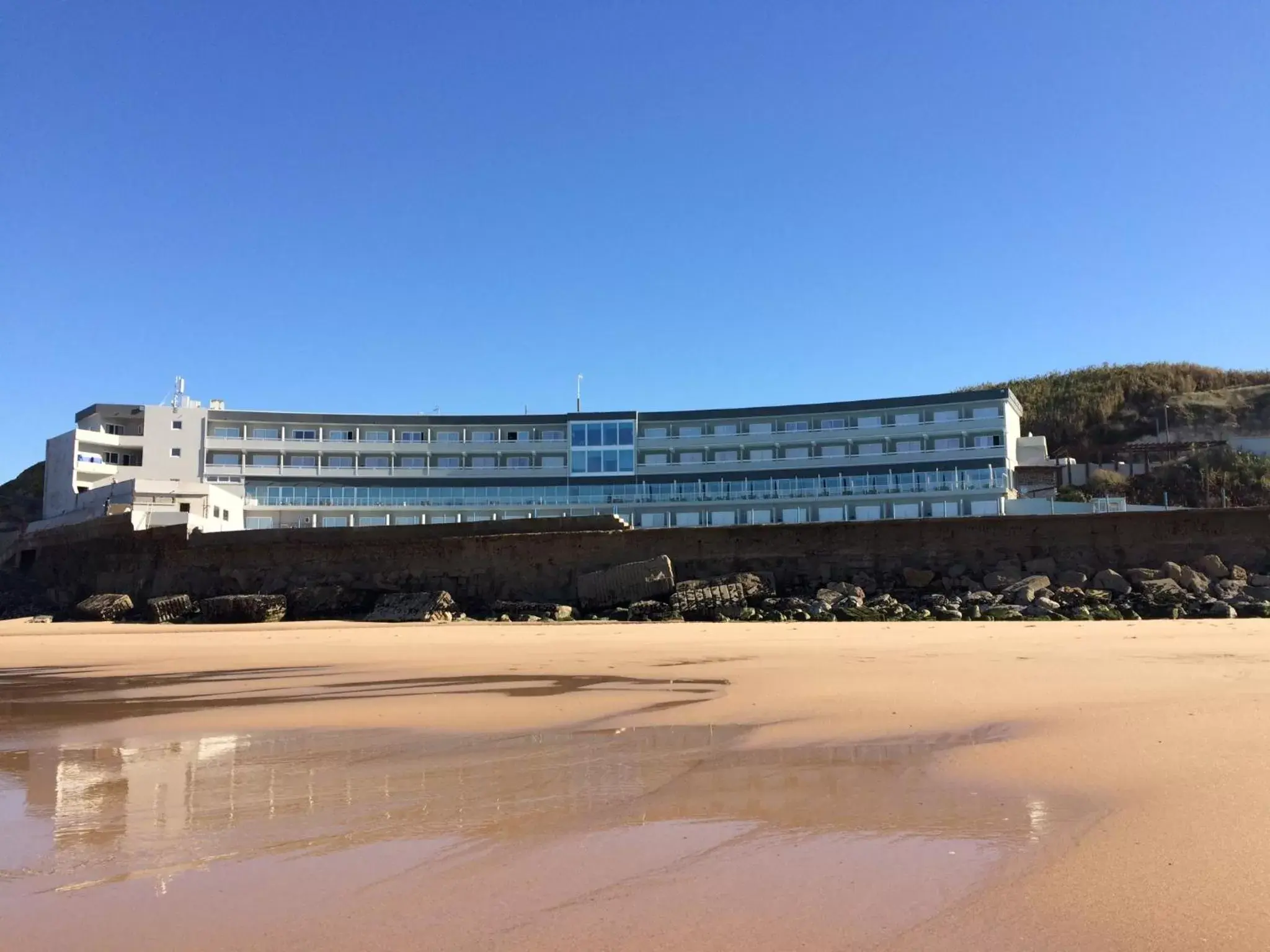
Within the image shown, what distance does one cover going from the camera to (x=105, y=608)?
32.2 meters

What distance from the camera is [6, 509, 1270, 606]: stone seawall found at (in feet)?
83.9

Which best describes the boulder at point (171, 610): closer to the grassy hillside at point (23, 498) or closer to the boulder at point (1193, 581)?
the boulder at point (1193, 581)

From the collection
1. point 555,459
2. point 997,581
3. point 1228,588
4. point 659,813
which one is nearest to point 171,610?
point 997,581

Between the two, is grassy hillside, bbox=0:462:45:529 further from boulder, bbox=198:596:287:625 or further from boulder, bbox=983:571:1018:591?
boulder, bbox=983:571:1018:591

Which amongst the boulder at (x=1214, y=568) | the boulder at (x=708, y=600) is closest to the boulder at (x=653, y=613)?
the boulder at (x=708, y=600)

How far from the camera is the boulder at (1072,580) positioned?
24.7m

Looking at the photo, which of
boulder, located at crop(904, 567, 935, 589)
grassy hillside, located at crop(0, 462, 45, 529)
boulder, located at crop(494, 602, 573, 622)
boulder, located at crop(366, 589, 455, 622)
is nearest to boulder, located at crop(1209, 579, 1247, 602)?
boulder, located at crop(904, 567, 935, 589)

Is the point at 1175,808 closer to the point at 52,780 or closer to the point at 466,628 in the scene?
the point at 52,780

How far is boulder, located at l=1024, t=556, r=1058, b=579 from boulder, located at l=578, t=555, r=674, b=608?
1038 centimetres

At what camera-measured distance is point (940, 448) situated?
5938 cm

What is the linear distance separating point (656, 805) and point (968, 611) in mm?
18955

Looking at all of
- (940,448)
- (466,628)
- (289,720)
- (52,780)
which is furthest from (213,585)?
(940,448)

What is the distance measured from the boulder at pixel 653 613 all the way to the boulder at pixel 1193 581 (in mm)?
13433

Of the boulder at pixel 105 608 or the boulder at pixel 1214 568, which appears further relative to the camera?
the boulder at pixel 105 608
